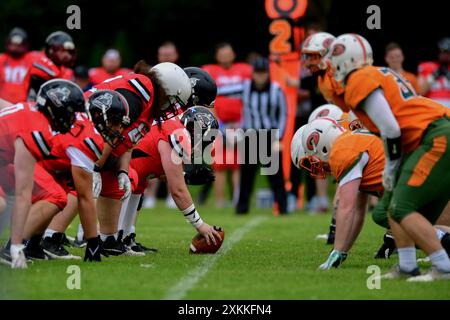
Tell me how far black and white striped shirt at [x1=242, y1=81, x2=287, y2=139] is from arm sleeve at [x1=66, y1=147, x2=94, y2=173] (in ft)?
23.5

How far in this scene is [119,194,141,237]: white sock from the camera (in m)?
8.46

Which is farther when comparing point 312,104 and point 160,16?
point 160,16

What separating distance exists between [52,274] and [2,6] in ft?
55.4

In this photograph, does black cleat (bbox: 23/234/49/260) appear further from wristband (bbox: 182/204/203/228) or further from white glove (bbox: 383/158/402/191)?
white glove (bbox: 383/158/402/191)

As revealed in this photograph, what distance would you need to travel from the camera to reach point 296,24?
49.3 ft

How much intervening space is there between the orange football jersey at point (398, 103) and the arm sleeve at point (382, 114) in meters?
0.06

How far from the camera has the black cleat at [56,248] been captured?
24.7 ft

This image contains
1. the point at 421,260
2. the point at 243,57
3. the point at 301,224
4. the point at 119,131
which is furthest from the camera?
the point at 243,57

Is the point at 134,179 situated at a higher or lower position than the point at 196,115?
lower

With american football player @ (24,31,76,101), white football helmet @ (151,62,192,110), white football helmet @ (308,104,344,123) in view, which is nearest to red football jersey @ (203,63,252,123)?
american football player @ (24,31,76,101)

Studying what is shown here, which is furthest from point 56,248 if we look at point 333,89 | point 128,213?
point 333,89

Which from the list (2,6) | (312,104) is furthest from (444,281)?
(2,6)

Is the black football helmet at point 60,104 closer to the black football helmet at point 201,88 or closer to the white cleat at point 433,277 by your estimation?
the black football helmet at point 201,88

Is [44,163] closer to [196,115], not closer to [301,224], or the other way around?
[196,115]
